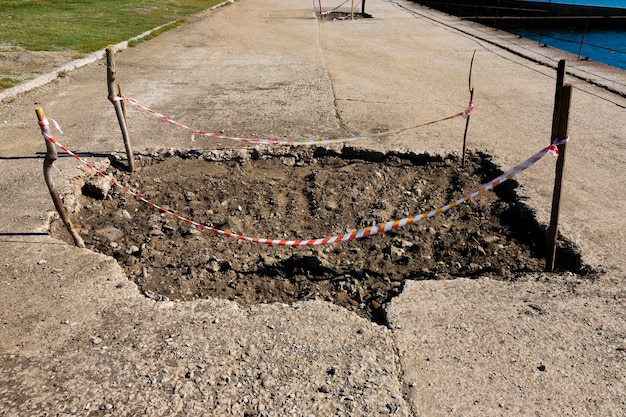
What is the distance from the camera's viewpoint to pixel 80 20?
1953 cm

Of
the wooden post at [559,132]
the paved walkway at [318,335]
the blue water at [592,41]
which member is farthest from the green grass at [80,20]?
the blue water at [592,41]

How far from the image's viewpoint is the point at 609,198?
5969mm

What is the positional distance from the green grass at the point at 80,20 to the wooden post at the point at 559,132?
1286cm

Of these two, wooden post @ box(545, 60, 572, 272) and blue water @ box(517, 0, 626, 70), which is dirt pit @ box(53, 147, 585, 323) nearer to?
wooden post @ box(545, 60, 572, 272)

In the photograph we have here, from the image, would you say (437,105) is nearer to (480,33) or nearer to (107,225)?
(107,225)

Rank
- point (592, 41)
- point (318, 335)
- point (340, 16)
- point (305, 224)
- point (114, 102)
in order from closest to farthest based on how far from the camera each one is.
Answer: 1. point (318, 335)
2. point (305, 224)
3. point (114, 102)
4. point (340, 16)
5. point (592, 41)

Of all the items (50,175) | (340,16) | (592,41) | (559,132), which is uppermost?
(340,16)

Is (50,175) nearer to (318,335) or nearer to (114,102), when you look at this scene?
(114,102)

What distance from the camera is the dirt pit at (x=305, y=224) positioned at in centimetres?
469

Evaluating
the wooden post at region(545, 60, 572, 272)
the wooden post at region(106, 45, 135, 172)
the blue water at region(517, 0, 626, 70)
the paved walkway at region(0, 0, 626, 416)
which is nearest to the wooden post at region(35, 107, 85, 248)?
the paved walkway at region(0, 0, 626, 416)

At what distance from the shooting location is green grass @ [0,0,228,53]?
14.9 m

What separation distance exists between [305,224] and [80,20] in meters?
17.7

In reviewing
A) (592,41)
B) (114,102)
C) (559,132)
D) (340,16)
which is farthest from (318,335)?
(592,41)

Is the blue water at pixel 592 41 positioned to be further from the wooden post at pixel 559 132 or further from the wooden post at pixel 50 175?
the wooden post at pixel 50 175
